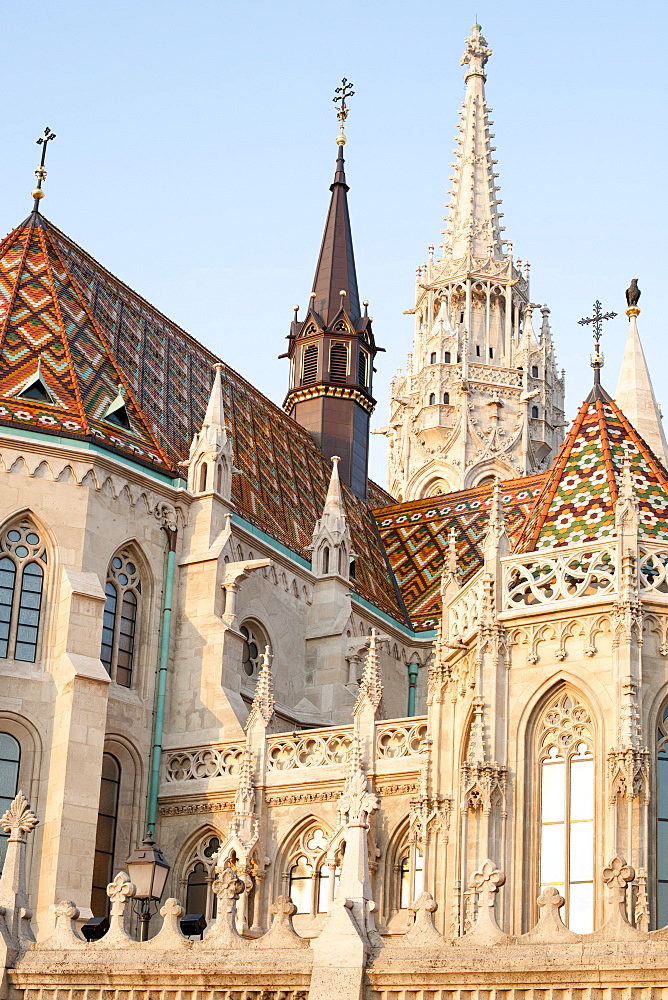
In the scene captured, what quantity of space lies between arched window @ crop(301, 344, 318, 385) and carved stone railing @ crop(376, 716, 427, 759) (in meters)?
16.8

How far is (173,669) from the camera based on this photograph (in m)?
24.2

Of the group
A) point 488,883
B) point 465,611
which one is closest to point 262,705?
point 465,611

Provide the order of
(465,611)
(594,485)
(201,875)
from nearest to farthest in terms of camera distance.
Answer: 1. (465,611)
2. (594,485)
3. (201,875)

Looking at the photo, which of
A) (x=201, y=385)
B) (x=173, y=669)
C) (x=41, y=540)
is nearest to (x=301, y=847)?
(x=173, y=669)

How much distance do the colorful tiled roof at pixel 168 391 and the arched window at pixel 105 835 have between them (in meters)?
4.86

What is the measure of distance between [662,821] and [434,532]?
17528 millimetres

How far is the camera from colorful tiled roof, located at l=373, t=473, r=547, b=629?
103 ft

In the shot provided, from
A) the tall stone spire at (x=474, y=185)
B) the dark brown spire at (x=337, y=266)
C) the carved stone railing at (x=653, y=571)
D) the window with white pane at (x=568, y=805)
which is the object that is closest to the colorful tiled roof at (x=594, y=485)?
the carved stone railing at (x=653, y=571)

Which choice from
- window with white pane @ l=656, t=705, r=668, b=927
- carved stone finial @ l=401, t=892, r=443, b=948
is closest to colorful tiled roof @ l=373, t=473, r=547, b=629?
window with white pane @ l=656, t=705, r=668, b=927

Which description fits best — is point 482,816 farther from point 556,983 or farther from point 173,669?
point 173,669

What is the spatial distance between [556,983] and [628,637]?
22.2ft

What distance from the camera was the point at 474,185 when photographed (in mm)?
47844

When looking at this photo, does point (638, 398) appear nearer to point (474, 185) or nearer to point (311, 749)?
point (311, 749)

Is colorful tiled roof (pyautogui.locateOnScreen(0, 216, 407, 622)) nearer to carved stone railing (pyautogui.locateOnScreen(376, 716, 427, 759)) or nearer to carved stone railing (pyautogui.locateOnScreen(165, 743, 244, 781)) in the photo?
carved stone railing (pyautogui.locateOnScreen(165, 743, 244, 781))
